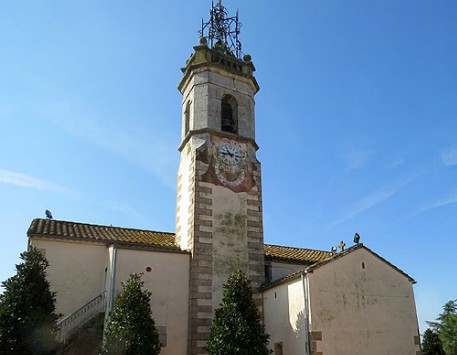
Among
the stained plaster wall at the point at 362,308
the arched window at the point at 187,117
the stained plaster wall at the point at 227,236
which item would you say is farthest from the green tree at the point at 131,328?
the arched window at the point at 187,117

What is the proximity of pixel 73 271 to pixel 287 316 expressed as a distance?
8274 mm

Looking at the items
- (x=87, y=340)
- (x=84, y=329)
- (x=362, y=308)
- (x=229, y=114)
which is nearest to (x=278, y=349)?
(x=362, y=308)

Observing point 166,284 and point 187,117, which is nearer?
point 166,284

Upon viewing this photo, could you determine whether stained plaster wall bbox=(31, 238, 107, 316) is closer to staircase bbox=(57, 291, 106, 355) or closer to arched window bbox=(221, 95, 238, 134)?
staircase bbox=(57, 291, 106, 355)

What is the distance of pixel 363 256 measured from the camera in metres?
16.6

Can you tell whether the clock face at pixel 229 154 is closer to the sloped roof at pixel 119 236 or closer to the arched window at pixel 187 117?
the arched window at pixel 187 117

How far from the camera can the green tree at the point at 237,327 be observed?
47.7 feet

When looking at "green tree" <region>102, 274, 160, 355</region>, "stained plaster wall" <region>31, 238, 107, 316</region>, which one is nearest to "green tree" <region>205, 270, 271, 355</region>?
"green tree" <region>102, 274, 160, 355</region>

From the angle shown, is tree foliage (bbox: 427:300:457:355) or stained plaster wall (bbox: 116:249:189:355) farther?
tree foliage (bbox: 427:300:457:355)

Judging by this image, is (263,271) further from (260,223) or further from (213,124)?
(213,124)

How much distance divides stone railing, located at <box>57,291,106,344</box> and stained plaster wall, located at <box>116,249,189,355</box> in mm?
963

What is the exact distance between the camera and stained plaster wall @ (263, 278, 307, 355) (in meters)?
15.3

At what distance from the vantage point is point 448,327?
35781 millimetres

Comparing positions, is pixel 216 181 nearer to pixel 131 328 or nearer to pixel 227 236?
pixel 227 236
